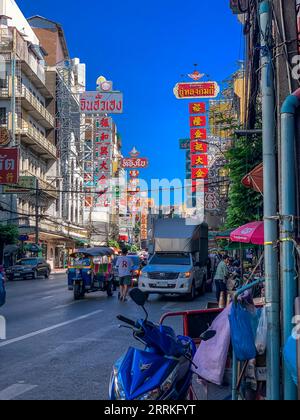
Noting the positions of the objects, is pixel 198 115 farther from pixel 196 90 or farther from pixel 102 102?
pixel 102 102

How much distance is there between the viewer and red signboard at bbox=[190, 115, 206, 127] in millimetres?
31688

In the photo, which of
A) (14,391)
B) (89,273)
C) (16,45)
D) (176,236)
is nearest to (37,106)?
(16,45)

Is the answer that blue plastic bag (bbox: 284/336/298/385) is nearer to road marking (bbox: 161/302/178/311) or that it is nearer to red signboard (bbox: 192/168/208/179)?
road marking (bbox: 161/302/178/311)

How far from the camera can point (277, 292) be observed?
17.7ft

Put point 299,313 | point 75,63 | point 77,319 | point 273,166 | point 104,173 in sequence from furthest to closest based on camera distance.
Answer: point 75,63 → point 104,173 → point 77,319 → point 273,166 → point 299,313

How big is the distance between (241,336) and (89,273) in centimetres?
1620

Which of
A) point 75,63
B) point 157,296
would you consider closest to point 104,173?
point 75,63

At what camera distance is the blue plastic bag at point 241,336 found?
4.86 metres

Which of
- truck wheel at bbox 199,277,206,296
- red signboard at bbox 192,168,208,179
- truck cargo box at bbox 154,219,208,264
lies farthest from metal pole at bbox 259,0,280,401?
red signboard at bbox 192,168,208,179

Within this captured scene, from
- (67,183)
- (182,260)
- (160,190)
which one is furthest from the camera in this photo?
(67,183)

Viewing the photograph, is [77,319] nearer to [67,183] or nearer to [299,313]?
[299,313]

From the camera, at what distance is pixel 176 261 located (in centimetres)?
2181

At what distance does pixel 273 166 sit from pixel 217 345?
1.93 m

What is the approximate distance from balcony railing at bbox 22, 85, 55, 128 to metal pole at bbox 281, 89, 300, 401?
47.1 m
